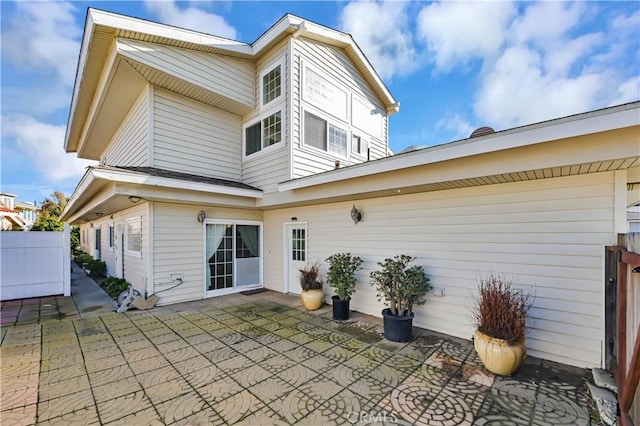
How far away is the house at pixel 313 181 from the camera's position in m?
3.41

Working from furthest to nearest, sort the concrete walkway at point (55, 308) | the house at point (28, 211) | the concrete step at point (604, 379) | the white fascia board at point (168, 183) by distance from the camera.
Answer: the house at point (28, 211), the concrete walkway at point (55, 308), the white fascia board at point (168, 183), the concrete step at point (604, 379)

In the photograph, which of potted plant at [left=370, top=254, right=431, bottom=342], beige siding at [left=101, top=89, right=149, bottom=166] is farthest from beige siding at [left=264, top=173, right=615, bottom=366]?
beige siding at [left=101, top=89, right=149, bottom=166]

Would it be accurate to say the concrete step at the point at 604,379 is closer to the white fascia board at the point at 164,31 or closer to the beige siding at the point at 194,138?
the beige siding at the point at 194,138

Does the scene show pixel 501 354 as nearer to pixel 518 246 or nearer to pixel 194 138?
pixel 518 246

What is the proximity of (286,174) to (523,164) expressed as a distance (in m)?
4.90

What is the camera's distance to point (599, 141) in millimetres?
2846

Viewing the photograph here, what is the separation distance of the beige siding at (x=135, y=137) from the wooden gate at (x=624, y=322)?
28.0 feet

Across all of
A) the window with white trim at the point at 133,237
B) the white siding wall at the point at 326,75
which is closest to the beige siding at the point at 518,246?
the white siding wall at the point at 326,75

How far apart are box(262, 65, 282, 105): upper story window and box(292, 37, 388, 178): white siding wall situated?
0.61 m

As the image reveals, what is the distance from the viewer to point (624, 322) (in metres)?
2.74

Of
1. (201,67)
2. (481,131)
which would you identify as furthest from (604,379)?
(201,67)

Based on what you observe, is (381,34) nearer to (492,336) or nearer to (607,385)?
(492,336)

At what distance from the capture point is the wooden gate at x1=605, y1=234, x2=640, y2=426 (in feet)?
6.81

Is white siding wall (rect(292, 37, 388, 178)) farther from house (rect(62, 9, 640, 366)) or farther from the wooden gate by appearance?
the wooden gate
